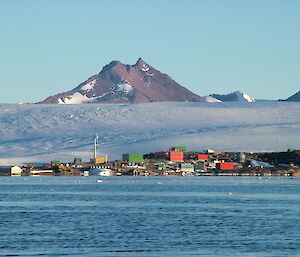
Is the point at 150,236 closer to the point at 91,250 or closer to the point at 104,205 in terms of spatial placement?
the point at 91,250

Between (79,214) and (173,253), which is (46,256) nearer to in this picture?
(173,253)

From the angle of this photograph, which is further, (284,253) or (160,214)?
(160,214)

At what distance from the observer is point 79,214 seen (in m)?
57.5

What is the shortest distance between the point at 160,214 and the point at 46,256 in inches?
899

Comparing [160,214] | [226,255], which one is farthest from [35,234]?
[160,214]

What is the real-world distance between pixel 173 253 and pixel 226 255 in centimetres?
231

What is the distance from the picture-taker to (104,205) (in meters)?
67.8

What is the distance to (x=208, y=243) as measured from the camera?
39.9 meters

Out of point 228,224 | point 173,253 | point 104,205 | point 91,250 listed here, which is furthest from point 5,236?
point 104,205

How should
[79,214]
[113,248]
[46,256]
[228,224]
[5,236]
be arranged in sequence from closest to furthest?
[46,256] < [113,248] < [5,236] < [228,224] < [79,214]

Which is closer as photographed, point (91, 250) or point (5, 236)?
point (91, 250)

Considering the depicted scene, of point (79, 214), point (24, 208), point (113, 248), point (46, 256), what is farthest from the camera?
point (24, 208)

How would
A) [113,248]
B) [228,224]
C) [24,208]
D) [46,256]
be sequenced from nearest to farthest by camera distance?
[46,256] < [113,248] < [228,224] < [24,208]

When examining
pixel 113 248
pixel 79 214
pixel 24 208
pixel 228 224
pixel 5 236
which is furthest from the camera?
pixel 24 208
